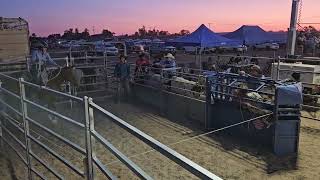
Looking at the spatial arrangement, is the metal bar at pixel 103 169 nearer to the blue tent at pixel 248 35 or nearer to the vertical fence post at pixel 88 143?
the vertical fence post at pixel 88 143

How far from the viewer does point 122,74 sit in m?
11.8

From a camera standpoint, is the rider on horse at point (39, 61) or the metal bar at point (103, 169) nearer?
the metal bar at point (103, 169)

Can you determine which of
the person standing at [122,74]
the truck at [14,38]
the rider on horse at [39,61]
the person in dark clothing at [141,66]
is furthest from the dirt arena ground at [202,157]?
the truck at [14,38]

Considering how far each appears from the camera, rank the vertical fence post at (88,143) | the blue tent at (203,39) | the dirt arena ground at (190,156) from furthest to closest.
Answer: the blue tent at (203,39) → the dirt arena ground at (190,156) → the vertical fence post at (88,143)

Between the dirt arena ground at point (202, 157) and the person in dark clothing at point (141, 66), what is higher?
the person in dark clothing at point (141, 66)

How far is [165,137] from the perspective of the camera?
26.4ft

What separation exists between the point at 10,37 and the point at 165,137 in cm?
1330

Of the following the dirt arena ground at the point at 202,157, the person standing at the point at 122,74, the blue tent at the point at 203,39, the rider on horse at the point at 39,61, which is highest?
the blue tent at the point at 203,39

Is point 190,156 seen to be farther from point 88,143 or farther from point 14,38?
point 14,38

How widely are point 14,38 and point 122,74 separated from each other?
9331 millimetres

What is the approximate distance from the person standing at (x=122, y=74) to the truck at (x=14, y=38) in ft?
25.9

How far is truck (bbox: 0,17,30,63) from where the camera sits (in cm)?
1794

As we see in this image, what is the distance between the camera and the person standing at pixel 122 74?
1173cm

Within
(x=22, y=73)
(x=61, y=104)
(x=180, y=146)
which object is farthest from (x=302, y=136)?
(x=22, y=73)
